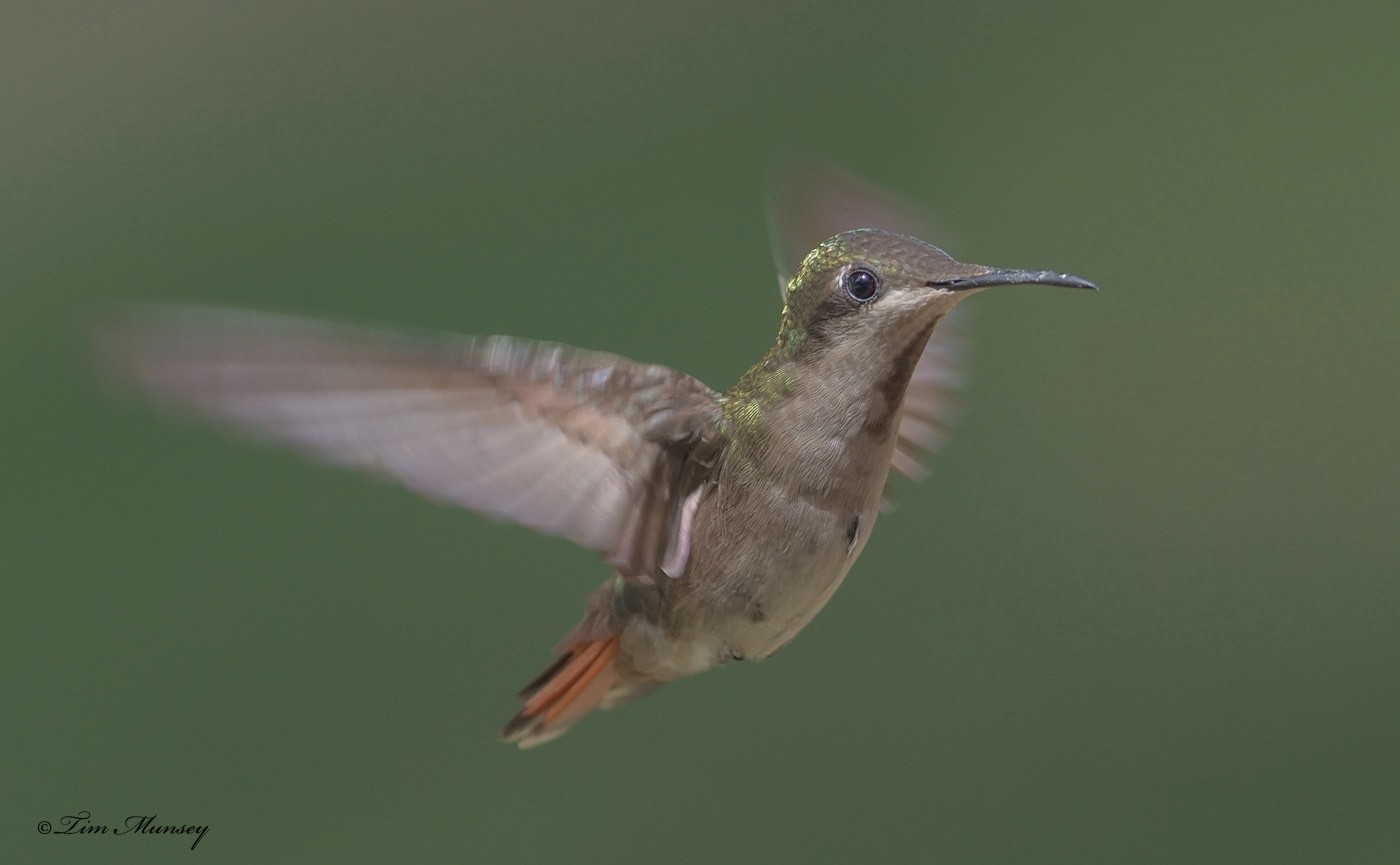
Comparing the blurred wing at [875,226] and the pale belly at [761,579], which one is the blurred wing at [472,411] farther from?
the blurred wing at [875,226]

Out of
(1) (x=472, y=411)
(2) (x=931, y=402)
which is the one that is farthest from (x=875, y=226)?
(1) (x=472, y=411)

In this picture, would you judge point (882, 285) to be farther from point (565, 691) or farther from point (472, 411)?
point (565, 691)

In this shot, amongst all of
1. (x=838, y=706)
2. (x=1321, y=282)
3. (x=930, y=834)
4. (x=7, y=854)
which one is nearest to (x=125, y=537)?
(x=7, y=854)

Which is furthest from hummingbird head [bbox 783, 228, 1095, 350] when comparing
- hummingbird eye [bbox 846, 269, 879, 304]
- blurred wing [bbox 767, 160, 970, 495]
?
blurred wing [bbox 767, 160, 970, 495]

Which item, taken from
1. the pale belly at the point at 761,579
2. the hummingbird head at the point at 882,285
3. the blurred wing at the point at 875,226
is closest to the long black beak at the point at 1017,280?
the hummingbird head at the point at 882,285

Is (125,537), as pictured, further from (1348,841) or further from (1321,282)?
(1321,282)

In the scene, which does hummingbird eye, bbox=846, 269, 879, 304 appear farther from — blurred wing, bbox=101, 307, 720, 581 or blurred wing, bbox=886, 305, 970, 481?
blurred wing, bbox=886, 305, 970, 481

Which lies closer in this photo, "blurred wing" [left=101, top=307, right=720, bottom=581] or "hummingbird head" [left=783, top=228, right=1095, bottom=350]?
"blurred wing" [left=101, top=307, right=720, bottom=581]
